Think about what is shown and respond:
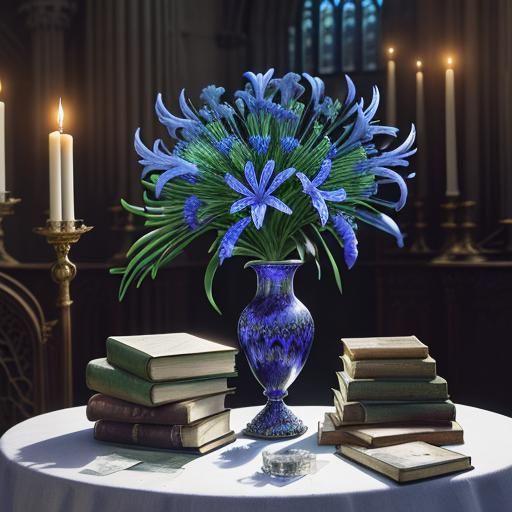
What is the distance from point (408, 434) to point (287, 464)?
28 cm

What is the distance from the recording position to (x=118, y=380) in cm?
171

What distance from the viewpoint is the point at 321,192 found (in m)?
1.67

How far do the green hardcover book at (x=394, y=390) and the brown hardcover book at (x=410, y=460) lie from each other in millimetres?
126

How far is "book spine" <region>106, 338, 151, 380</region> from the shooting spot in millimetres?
1653

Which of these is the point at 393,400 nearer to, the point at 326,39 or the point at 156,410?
the point at 156,410

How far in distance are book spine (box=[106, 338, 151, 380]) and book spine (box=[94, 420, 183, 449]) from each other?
0.32 ft

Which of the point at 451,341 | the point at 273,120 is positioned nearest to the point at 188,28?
the point at 451,341

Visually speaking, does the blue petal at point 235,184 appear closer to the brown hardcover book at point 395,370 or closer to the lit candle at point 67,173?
the brown hardcover book at point 395,370

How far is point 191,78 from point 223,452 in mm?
6314

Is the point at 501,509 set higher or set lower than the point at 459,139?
lower

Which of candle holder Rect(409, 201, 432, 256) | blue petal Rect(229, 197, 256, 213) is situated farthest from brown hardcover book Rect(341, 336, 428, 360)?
candle holder Rect(409, 201, 432, 256)

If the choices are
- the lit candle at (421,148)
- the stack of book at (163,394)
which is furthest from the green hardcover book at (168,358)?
the lit candle at (421,148)

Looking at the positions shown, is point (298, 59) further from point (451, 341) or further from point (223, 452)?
point (223, 452)

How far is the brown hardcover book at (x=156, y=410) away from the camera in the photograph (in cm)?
164
